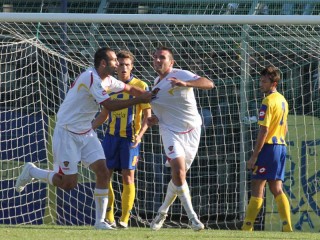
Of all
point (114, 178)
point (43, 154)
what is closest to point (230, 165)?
point (114, 178)

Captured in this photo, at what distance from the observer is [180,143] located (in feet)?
32.8

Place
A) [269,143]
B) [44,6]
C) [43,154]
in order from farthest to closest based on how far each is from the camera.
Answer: [44,6], [43,154], [269,143]

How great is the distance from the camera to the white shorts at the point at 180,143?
388 inches

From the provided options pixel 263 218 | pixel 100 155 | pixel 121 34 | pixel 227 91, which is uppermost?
pixel 121 34

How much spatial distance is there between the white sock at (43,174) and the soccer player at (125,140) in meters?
0.99

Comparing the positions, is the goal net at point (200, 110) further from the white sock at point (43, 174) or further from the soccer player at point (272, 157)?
the white sock at point (43, 174)

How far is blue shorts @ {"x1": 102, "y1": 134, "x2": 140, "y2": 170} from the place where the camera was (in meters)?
10.9

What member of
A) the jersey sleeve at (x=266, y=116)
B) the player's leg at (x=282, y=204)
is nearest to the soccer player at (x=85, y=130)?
the jersey sleeve at (x=266, y=116)

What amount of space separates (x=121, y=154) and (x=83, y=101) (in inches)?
54.8

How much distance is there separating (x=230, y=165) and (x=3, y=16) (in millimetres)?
3683

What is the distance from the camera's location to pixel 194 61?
1289 cm

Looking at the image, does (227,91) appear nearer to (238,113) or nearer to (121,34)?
(238,113)

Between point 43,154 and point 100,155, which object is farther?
point 43,154

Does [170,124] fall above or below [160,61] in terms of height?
below
